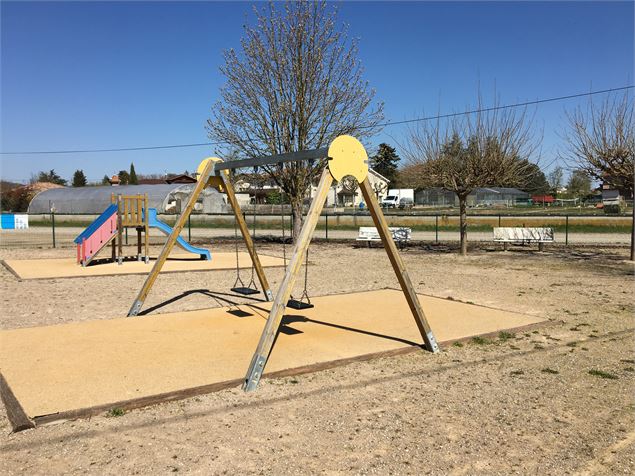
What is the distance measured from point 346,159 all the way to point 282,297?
1.52m

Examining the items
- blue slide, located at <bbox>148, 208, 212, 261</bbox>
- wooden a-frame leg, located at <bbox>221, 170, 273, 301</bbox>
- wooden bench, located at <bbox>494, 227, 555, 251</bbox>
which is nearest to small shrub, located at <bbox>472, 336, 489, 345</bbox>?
wooden a-frame leg, located at <bbox>221, 170, 273, 301</bbox>

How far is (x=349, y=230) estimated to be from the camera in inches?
1228

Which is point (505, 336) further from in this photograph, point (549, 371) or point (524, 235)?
point (524, 235)

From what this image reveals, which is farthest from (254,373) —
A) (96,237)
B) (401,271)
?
(96,237)

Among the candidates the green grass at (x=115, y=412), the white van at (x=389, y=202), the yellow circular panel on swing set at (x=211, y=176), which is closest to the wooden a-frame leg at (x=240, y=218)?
the yellow circular panel on swing set at (x=211, y=176)

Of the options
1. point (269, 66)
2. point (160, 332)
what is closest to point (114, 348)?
point (160, 332)

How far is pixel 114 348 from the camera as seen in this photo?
18.7 feet

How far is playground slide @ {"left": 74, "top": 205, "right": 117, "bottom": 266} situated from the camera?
521 inches

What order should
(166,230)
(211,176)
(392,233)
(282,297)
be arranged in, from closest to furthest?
(282,297) → (211,176) → (166,230) → (392,233)

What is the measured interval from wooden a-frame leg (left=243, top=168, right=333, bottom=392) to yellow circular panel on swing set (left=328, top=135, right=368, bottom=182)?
0.10 metres

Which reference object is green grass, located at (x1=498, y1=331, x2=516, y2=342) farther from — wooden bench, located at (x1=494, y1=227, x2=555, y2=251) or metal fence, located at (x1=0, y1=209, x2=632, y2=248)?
metal fence, located at (x1=0, y1=209, x2=632, y2=248)

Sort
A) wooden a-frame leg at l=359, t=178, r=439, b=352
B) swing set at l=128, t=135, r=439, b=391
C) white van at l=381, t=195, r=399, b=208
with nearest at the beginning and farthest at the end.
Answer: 1. swing set at l=128, t=135, r=439, b=391
2. wooden a-frame leg at l=359, t=178, r=439, b=352
3. white van at l=381, t=195, r=399, b=208

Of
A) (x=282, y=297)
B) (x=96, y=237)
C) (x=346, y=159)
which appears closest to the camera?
(x=282, y=297)

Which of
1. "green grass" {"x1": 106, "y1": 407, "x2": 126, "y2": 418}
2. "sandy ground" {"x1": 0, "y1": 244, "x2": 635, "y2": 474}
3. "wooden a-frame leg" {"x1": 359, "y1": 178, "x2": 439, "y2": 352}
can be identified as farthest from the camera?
"wooden a-frame leg" {"x1": 359, "y1": 178, "x2": 439, "y2": 352}
